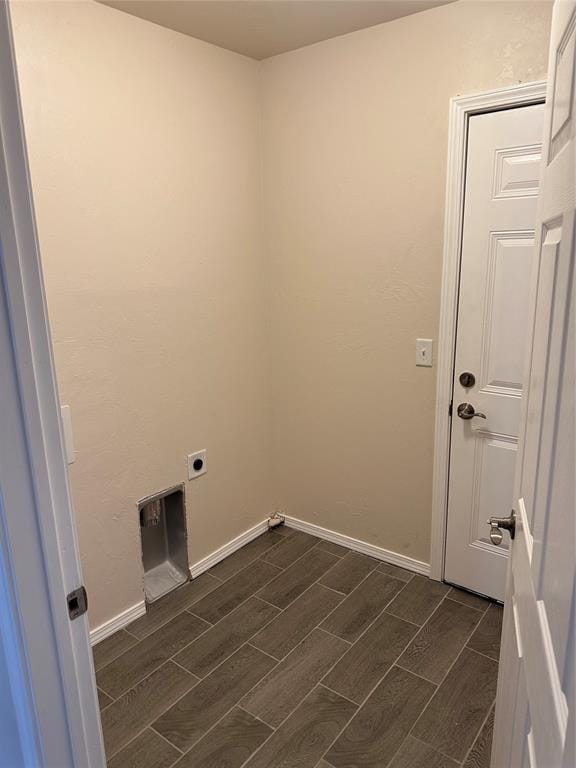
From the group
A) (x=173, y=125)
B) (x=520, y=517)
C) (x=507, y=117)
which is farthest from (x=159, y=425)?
(x=507, y=117)

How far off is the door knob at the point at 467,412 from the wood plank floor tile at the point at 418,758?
1.25 meters

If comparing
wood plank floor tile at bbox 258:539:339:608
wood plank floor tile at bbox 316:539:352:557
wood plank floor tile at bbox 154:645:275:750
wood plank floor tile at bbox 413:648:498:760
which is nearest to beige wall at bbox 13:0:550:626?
wood plank floor tile at bbox 316:539:352:557

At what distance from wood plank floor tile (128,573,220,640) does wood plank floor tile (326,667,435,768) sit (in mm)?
952

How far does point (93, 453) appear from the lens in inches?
85.7

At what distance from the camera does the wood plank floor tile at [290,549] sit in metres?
2.84

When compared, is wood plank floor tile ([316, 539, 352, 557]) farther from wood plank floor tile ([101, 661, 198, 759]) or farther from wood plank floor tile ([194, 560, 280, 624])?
wood plank floor tile ([101, 661, 198, 759])

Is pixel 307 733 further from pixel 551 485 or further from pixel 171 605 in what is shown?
pixel 551 485

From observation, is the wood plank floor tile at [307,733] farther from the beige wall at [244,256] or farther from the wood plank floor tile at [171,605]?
the beige wall at [244,256]

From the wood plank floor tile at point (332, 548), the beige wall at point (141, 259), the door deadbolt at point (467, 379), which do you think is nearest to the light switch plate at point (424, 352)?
the door deadbolt at point (467, 379)

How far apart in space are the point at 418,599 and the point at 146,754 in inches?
51.5

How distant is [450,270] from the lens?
7.52 ft

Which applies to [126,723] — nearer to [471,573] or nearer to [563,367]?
[471,573]

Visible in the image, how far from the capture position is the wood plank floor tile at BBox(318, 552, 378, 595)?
2.62 metres

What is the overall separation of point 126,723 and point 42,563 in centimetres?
135
